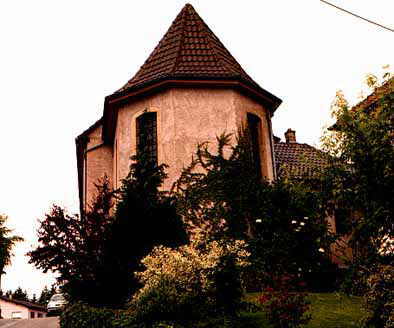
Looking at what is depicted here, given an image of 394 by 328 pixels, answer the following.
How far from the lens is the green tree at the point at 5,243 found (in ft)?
156

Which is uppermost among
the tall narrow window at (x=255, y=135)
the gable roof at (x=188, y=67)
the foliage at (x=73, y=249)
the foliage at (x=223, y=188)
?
the gable roof at (x=188, y=67)

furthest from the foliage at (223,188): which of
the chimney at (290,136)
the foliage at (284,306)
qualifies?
the chimney at (290,136)

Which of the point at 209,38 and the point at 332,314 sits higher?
the point at 209,38

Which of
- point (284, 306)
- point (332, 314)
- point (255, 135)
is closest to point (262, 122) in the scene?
point (255, 135)

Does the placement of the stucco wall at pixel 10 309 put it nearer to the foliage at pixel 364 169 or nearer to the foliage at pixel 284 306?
the foliage at pixel 284 306

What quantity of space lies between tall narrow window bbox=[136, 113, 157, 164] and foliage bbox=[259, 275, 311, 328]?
29.5 ft

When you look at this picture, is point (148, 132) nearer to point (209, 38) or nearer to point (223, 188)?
point (223, 188)

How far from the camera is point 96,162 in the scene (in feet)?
84.5

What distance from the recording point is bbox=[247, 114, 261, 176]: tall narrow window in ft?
66.9

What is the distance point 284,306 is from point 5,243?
41794 mm

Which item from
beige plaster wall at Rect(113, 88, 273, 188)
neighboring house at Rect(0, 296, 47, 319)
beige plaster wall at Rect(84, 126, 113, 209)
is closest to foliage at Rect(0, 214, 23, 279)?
neighboring house at Rect(0, 296, 47, 319)

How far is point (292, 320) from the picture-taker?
11117 millimetres

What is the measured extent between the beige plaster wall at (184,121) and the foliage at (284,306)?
7.77 meters

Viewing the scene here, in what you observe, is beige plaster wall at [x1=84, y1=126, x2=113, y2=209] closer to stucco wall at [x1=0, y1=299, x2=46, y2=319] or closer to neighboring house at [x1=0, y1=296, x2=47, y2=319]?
neighboring house at [x1=0, y1=296, x2=47, y2=319]
